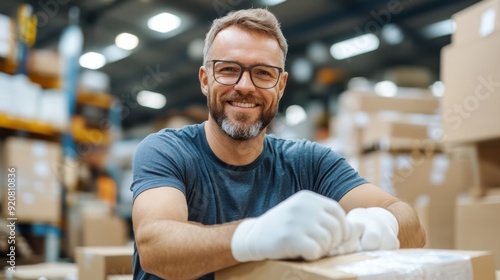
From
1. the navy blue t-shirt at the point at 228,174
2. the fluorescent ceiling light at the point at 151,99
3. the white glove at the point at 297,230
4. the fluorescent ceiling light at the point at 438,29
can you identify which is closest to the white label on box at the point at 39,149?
the navy blue t-shirt at the point at 228,174

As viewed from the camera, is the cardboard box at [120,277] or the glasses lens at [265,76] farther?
the cardboard box at [120,277]

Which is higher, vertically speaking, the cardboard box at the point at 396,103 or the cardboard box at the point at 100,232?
the cardboard box at the point at 396,103

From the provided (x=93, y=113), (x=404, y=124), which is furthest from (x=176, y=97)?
(x=404, y=124)

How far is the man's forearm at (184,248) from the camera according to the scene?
1052 millimetres

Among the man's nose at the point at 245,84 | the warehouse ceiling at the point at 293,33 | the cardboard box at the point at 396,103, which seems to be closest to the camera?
the man's nose at the point at 245,84

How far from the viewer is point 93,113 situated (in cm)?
530

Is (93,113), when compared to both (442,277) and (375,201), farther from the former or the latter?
(442,277)

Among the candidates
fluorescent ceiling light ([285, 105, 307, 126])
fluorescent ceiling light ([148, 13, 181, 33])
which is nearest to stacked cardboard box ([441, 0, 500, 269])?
fluorescent ceiling light ([148, 13, 181, 33])

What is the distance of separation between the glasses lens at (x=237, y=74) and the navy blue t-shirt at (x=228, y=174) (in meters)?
0.23

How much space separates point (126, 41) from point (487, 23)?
282 inches

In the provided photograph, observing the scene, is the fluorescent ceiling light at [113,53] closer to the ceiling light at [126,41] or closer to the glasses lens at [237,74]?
the ceiling light at [126,41]

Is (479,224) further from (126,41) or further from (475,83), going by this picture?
(126,41)

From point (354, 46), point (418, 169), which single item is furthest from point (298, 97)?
point (418, 169)

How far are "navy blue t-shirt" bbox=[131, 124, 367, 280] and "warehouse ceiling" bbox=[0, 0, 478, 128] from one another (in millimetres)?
A: 4555
